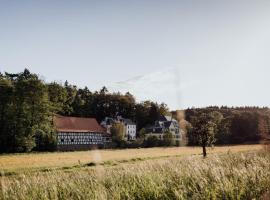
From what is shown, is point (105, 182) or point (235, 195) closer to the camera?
point (235, 195)

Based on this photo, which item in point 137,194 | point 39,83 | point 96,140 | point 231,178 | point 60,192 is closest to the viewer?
point 231,178

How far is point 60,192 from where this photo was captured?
1032 cm

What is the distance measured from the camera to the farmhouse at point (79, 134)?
293 feet

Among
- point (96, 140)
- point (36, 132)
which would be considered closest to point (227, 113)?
point (96, 140)

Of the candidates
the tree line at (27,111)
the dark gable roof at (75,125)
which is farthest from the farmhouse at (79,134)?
the tree line at (27,111)

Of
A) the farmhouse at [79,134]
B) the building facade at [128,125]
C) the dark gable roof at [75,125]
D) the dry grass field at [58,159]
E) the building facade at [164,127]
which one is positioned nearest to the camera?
the dry grass field at [58,159]

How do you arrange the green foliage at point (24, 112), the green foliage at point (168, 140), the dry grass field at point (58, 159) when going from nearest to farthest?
the dry grass field at point (58, 159)
the green foliage at point (24, 112)
the green foliage at point (168, 140)

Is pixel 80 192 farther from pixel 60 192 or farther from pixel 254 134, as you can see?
pixel 254 134

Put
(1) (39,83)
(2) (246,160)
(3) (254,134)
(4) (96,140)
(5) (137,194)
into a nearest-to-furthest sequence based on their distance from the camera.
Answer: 1. (5) (137,194)
2. (2) (246,160)
3. (1) (39,83)
4. (4) (96,140)
5. (3) (254,134)

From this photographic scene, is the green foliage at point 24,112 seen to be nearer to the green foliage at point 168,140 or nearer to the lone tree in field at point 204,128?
the lone tree in field at point 204,128

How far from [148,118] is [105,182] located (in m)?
122

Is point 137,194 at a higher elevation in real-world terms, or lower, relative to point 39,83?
lower

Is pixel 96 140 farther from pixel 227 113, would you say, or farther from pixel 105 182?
pixel 105 182

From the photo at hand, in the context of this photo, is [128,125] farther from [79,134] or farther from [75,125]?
[79,134]
